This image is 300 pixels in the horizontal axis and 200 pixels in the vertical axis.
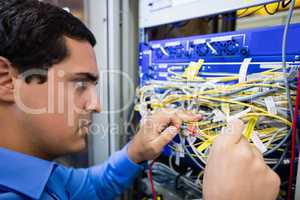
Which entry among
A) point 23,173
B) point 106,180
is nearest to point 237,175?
point 23,173

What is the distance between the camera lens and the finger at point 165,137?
0.81 meters

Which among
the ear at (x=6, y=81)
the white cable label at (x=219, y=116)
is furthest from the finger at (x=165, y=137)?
the ear at (x=6, y=81)

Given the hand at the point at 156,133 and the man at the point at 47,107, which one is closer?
the man at the point at 47,107

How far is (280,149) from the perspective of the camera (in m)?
0.66

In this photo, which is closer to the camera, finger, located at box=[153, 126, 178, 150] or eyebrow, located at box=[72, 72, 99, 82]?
eyebrow, located at box=[72, 72, 99, 82]

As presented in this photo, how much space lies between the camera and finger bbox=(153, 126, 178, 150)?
0.81m

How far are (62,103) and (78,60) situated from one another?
0.39 feet

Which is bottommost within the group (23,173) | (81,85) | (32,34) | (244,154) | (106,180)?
(106,180)

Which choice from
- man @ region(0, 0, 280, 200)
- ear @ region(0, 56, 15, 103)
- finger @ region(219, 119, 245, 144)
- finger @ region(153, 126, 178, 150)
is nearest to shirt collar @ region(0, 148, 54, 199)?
man @ region(0, 0, 280, 200)

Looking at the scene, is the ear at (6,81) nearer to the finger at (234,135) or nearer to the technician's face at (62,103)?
the technician's face at (62,103)

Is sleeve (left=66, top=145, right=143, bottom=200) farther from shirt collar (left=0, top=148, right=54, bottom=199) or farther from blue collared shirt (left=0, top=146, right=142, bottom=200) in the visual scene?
shirt collar (left=0, top=148, right=54, bottom=199)

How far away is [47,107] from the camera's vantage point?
599 millimetres

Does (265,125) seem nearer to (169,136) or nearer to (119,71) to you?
(169,136)

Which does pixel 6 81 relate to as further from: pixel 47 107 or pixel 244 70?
pixel 244 70
